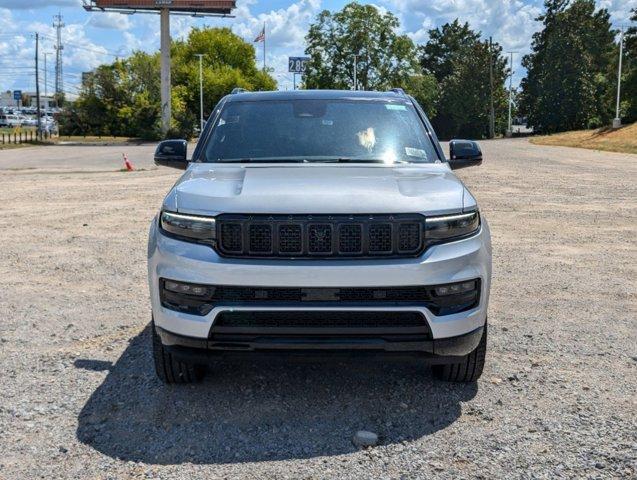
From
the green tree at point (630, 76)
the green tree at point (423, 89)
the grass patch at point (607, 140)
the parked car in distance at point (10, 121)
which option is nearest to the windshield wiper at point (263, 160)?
Result: the grass patch at point (607, 140)

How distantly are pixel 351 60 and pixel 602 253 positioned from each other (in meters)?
81.9

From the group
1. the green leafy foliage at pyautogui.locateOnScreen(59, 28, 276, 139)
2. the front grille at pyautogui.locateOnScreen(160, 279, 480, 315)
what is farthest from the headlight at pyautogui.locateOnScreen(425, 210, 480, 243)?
the green leafy foliage at pyautogui.locateOnScreen(59, 28, 276, 139)

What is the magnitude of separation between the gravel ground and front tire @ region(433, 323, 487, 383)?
0.21 ft

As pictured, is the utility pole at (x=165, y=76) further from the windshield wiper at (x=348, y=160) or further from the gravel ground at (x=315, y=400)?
the windshield wiper at (x=348, y=160)

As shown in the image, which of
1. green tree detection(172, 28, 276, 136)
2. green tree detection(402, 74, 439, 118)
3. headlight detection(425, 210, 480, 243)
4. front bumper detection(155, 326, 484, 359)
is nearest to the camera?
front bumper detection(155, 326, 484, 359)

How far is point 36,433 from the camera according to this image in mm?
3711

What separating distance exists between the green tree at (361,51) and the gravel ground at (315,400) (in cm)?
8296

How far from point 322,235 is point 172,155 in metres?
2.23

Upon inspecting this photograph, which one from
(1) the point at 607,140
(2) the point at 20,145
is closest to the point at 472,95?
(1) the point at 607,140

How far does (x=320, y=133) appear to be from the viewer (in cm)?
516

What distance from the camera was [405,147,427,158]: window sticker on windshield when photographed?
501cm

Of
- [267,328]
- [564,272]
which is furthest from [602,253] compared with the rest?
[267,328]

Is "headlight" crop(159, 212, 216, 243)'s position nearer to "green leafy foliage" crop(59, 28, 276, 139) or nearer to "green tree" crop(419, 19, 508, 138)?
"green leafy foliage" crop(59, 28, 276, 139)

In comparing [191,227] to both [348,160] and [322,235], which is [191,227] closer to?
[322,235]
